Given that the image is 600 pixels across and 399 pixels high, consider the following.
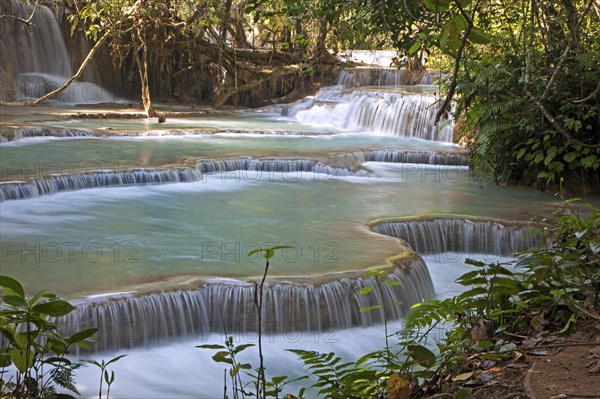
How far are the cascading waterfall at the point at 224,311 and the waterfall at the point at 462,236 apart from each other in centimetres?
194

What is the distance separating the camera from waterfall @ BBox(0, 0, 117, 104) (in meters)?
20.5

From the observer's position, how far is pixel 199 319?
620cm

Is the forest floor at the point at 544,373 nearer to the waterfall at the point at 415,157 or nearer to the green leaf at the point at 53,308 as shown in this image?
the green leaf at the point at 53,308

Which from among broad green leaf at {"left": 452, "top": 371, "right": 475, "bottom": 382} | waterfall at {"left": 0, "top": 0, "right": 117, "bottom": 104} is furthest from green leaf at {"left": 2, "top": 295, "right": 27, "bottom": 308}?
waterfall at {"left": 0, "top": 0, "right": 117, "bottom": 104}

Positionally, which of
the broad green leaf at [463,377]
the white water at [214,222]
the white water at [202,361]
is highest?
the broad green leaf at [463,377]

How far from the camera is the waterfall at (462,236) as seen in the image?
8.73 meters

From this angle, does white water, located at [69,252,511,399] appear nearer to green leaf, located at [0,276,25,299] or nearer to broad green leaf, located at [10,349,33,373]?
broad green leaf, located at [10,349,33,373]

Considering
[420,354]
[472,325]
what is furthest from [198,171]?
[420,354]

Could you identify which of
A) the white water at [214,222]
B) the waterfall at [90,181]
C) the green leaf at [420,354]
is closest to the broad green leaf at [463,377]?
the green leaf at [420,354]

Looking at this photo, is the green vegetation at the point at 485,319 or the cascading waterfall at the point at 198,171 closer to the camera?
the green vegetation at the point at 485,319

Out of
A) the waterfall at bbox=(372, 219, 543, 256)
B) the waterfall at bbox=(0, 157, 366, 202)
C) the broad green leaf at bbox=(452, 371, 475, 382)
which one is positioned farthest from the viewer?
the waterfall at bbox=(0, 157, 366, 202)

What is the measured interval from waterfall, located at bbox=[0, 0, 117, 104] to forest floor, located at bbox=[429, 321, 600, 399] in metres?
18.9

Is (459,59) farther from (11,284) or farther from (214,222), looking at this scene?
(214,222)

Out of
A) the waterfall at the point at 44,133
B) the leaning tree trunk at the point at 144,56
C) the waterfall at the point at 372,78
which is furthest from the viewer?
the waterfall at the point at 372,78
